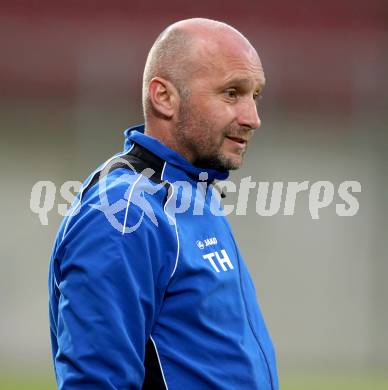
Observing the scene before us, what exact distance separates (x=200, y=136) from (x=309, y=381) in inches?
147

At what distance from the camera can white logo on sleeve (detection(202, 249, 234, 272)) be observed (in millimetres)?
1568

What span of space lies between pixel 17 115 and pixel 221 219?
12.6ft

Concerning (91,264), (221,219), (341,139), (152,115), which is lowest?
(91,264)

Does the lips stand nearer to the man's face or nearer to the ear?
the man's face

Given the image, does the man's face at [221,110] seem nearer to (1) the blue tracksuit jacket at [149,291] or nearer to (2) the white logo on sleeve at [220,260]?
(1) the blue tracksuit jacket at [149,291]

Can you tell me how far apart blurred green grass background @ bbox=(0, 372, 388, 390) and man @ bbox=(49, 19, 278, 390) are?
346 centimetres

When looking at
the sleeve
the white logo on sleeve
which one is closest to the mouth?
the white logo on sleeve

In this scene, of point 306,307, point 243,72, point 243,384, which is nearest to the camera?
point 243,384

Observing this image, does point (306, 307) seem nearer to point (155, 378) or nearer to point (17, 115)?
point (17, 115)

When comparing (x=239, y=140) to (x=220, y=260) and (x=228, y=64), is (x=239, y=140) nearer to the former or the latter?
(x=228, y=64)

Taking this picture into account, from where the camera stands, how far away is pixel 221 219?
1728mm

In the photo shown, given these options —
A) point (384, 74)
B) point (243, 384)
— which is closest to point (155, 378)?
point (243, 384)

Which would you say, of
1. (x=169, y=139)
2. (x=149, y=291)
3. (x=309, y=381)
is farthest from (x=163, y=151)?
(x=309, y=381)

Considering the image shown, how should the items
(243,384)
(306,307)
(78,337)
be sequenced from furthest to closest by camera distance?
(306,307) → (243,384) → (78,337)
